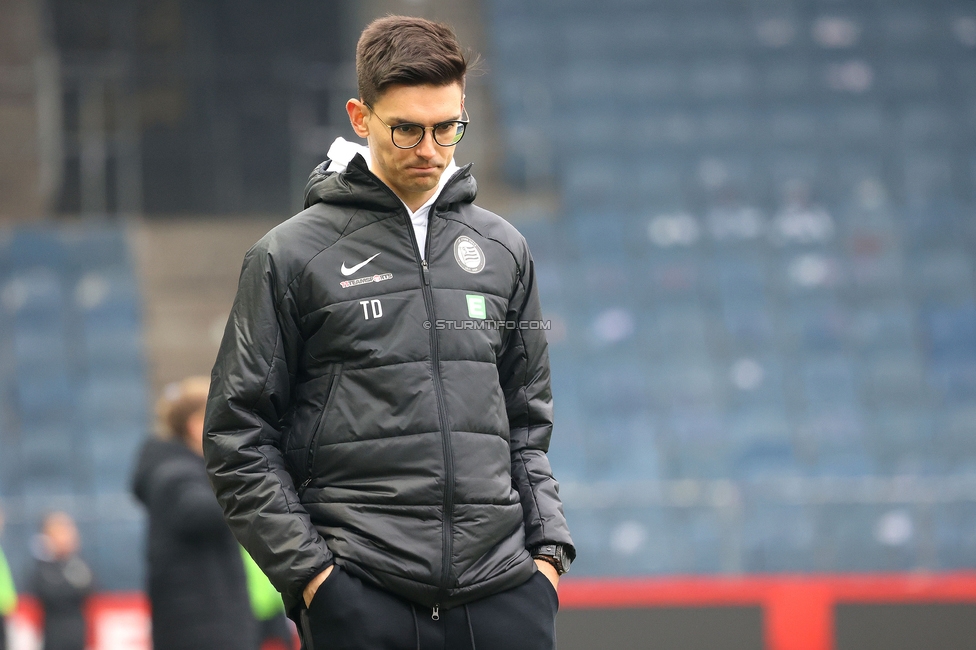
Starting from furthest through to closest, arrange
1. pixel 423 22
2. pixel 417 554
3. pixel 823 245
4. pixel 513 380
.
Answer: pixel 823 245 < pixel 513 380 < pixel 423 22 < pixel 417 554

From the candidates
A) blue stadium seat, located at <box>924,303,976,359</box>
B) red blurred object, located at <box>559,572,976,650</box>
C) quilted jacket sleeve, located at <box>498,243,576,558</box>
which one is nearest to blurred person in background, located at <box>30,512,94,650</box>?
red blurred object, located at <box>559,572,976,650</box>

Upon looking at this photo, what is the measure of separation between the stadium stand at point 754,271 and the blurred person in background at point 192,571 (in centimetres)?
440

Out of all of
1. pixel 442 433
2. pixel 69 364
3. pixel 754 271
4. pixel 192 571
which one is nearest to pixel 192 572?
pixel 192 571

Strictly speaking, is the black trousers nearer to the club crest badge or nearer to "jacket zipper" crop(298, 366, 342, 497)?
"jacket zipper" crop(298, 366, 342, 497)

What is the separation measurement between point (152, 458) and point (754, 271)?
6981 millimetres

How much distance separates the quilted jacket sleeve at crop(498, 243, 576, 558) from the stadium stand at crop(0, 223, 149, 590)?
22.7 ft

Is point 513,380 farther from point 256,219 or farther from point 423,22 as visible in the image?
point 256,219

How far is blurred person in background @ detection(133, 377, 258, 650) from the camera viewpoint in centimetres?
364

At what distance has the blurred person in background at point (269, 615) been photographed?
247 inches

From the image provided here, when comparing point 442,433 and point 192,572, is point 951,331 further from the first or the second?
point 442,433

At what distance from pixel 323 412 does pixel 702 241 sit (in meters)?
8.41

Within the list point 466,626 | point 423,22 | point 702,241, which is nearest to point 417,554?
point 466,626

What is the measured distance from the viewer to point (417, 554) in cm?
195

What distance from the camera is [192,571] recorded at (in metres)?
3.67
